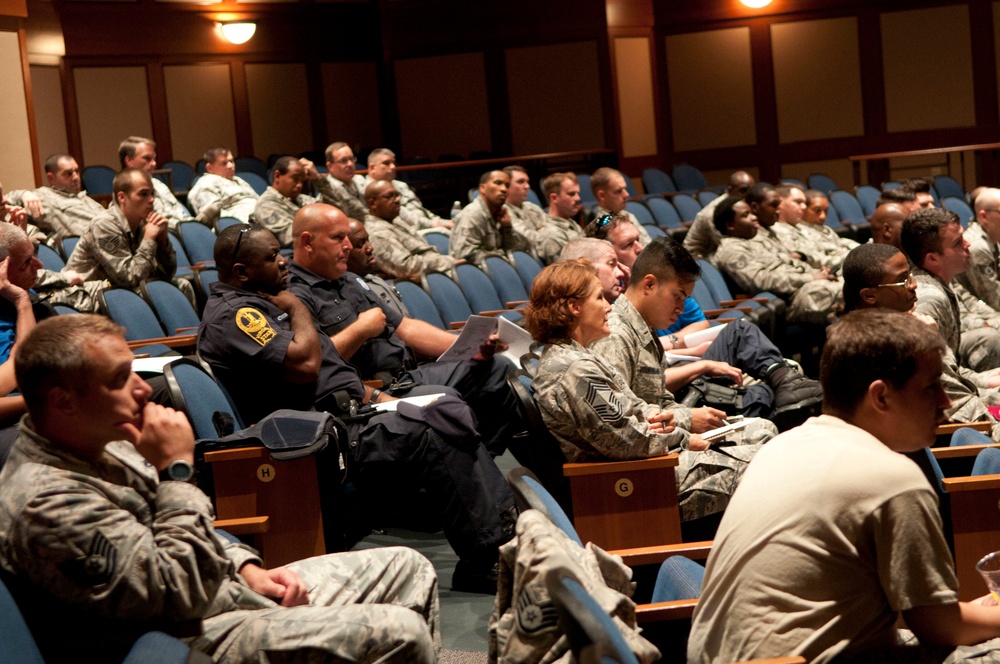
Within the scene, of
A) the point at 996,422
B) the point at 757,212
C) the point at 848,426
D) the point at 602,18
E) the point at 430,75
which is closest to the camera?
the point at 848,426

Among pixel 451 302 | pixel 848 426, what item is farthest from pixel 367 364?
pixel 848 426

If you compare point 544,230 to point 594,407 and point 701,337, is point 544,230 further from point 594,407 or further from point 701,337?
point 594,407

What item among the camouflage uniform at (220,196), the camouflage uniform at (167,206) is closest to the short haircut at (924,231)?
the camouflage uniform at (167,206)

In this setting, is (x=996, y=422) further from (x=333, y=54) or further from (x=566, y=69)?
(x=333, y=54)

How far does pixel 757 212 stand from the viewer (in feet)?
22.9

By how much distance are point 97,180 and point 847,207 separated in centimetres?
697

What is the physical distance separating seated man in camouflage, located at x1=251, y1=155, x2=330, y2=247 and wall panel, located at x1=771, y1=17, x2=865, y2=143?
300 inches

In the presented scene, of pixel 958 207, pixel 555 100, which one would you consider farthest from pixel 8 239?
pixel 555 100

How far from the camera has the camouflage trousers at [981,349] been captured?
423 centimetres

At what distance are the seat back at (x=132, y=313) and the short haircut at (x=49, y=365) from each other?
3180 millimetres

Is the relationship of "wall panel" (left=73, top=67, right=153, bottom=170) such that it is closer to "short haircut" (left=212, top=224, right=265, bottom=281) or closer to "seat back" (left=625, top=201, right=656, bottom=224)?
"seat back" (left=625, top=201, right=656, bottom=224)

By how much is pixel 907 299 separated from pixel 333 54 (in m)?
10.8

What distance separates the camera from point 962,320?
15.1 feet

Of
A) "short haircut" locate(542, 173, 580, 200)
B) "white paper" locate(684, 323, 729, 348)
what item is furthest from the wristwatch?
"short haircut" locate(542, 173, 580, 200)
